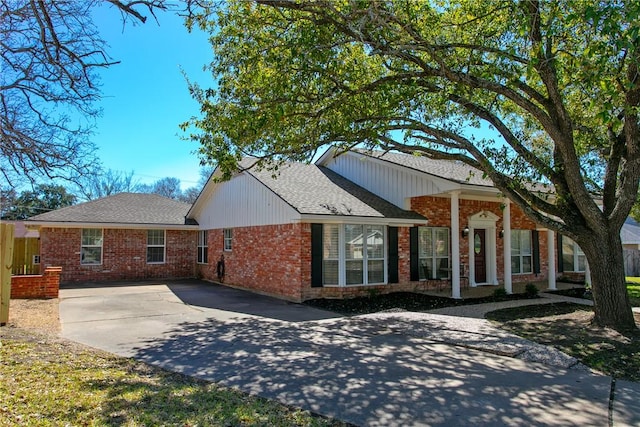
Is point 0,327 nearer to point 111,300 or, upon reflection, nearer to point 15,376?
point 15,376

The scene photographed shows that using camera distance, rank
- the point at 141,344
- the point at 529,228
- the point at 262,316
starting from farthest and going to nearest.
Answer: the point at 529,228 → the point at 262,316 → the point at 141,344

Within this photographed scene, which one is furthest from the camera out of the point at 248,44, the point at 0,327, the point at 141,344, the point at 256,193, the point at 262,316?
the point at 256,193

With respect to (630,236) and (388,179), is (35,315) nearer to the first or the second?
(388,179)

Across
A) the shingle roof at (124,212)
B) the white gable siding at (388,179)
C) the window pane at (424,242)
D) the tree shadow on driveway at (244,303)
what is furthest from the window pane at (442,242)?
the shingle roof at (124,212)

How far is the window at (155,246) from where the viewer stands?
20.3 meters

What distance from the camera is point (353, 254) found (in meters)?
13.4

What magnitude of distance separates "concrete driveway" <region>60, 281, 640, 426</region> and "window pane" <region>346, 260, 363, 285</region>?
7.30 feet

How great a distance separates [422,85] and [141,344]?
7.49 m

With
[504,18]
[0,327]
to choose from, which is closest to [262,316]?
[0,327]

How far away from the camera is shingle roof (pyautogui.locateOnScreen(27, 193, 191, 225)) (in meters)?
18.6

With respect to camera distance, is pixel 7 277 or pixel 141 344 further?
pixel 7 277

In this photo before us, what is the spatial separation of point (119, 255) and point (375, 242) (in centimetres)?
1192

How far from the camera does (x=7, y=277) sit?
874cm

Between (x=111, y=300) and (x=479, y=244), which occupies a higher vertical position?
(x=479, y=244)
